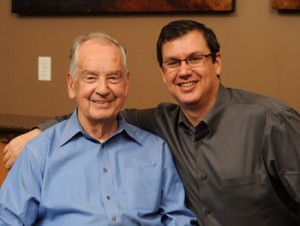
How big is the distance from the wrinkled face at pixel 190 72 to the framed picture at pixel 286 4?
825 millimetres

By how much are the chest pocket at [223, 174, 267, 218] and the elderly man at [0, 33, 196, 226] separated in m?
0.17

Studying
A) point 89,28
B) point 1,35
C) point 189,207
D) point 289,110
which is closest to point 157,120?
point 189,207

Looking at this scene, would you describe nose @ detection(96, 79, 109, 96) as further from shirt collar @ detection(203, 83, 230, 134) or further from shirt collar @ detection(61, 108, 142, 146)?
shirt collar @ detection(203, 83, 230, 134)

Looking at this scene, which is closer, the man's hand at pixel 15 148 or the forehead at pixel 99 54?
the forehead at pixel 99 54

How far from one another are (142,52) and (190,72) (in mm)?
1067

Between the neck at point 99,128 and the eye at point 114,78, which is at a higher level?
the eye at point 114,78

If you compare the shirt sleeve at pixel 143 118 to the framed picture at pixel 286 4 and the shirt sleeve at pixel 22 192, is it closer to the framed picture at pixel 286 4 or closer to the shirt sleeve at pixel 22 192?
the shirt sleeve at pixel 22 192

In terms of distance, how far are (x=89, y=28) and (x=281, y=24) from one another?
1.19 meters

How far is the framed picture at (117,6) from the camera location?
2672 mm

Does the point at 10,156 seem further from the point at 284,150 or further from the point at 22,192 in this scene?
the point at 284,150

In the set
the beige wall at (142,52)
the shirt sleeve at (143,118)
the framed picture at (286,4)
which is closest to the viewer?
the shirt sleeve at (143,118)

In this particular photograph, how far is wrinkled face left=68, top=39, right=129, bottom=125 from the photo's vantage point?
1829 millimetres

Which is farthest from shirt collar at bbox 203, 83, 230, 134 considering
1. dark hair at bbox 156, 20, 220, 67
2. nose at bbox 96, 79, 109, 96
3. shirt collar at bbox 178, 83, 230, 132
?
nose at bbox 96, 79, 109, 96

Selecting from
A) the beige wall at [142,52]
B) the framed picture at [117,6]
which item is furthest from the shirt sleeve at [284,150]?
the framed picture at [117,6]
